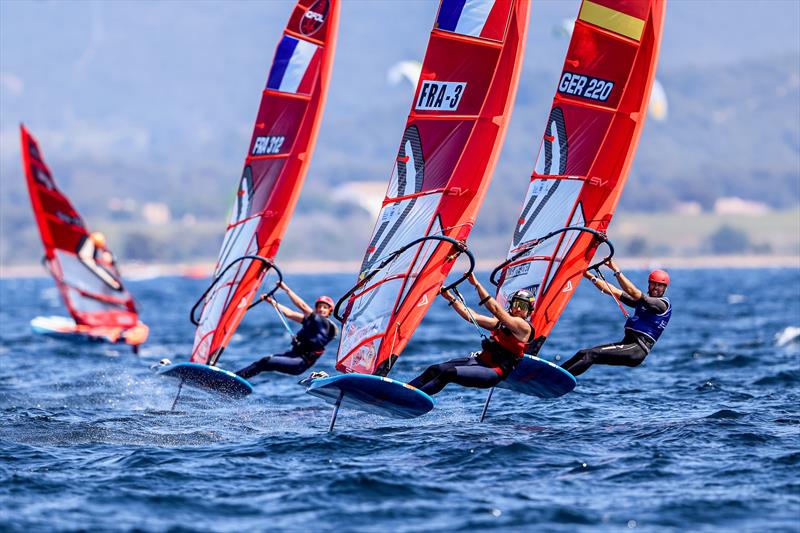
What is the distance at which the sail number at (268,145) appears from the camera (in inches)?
720

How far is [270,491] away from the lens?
1176 centimetres

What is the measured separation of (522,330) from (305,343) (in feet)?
12.9

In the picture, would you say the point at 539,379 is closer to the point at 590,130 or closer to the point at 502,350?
the point at 502,350

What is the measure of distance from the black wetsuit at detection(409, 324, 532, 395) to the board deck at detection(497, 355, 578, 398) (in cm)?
54

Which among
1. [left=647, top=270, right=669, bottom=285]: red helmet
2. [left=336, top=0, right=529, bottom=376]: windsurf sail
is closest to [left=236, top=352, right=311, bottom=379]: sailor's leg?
[left=336, top=0, right=529, bottom=376]: windsurf sail

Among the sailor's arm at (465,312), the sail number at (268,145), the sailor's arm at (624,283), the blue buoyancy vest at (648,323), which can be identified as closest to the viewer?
the sailor's arm at (465,312)

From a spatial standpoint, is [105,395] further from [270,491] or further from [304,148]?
[270,491]

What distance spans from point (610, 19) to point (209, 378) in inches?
299

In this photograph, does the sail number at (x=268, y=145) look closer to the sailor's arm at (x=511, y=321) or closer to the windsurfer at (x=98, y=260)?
the sailor's arm at (x=511, y=321)

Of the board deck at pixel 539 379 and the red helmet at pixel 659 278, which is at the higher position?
the red helmet at pixel 659 278

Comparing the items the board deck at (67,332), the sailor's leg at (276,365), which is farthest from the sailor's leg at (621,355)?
the board deck at (67,332)

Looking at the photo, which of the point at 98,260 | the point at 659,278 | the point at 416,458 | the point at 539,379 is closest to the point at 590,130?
the point at 659,278

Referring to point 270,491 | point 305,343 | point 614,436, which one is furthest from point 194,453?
point 614,436

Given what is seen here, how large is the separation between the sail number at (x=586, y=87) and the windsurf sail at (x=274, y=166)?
139 inches
